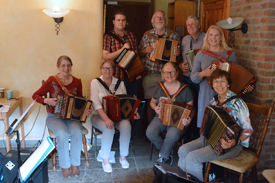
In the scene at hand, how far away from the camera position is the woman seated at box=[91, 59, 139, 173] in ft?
9.57

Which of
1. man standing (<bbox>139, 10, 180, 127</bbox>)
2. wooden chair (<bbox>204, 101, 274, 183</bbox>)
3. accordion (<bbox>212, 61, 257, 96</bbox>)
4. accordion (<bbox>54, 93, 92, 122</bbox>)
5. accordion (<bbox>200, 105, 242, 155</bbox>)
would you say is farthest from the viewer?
man standing (<bbox>139, 10, 180, 127</bbox>)

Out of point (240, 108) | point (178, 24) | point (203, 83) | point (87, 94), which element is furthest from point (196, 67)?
point (178, 24)

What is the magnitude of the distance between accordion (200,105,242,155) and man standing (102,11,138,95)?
1.33 m

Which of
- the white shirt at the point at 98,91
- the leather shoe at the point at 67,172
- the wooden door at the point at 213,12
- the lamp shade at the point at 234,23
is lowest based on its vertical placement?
the leather shoe at the point at 67,172

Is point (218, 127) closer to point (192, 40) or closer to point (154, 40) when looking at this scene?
point (192, 40)

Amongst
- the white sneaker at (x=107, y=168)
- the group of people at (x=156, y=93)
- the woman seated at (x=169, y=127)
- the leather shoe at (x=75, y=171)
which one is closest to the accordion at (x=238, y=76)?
the group of people at (x=156, y=93)

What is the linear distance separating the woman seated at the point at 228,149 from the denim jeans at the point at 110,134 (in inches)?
27.3

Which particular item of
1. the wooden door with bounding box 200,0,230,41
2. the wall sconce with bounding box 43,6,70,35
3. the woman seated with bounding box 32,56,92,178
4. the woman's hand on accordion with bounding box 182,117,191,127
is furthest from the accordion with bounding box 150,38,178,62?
the wall sconce with bounding box 43,6,70,35

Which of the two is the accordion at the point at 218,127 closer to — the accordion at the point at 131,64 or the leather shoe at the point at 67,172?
the accordion at the point at 131,64

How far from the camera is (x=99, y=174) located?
2.87 m

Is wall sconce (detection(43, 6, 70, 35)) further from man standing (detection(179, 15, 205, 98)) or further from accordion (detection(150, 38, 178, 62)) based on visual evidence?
man standing (detection(179, 15, 205, 98))

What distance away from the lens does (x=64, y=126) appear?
2830 mm

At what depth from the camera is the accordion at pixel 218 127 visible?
2.06 meters

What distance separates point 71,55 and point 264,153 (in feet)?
7.71
